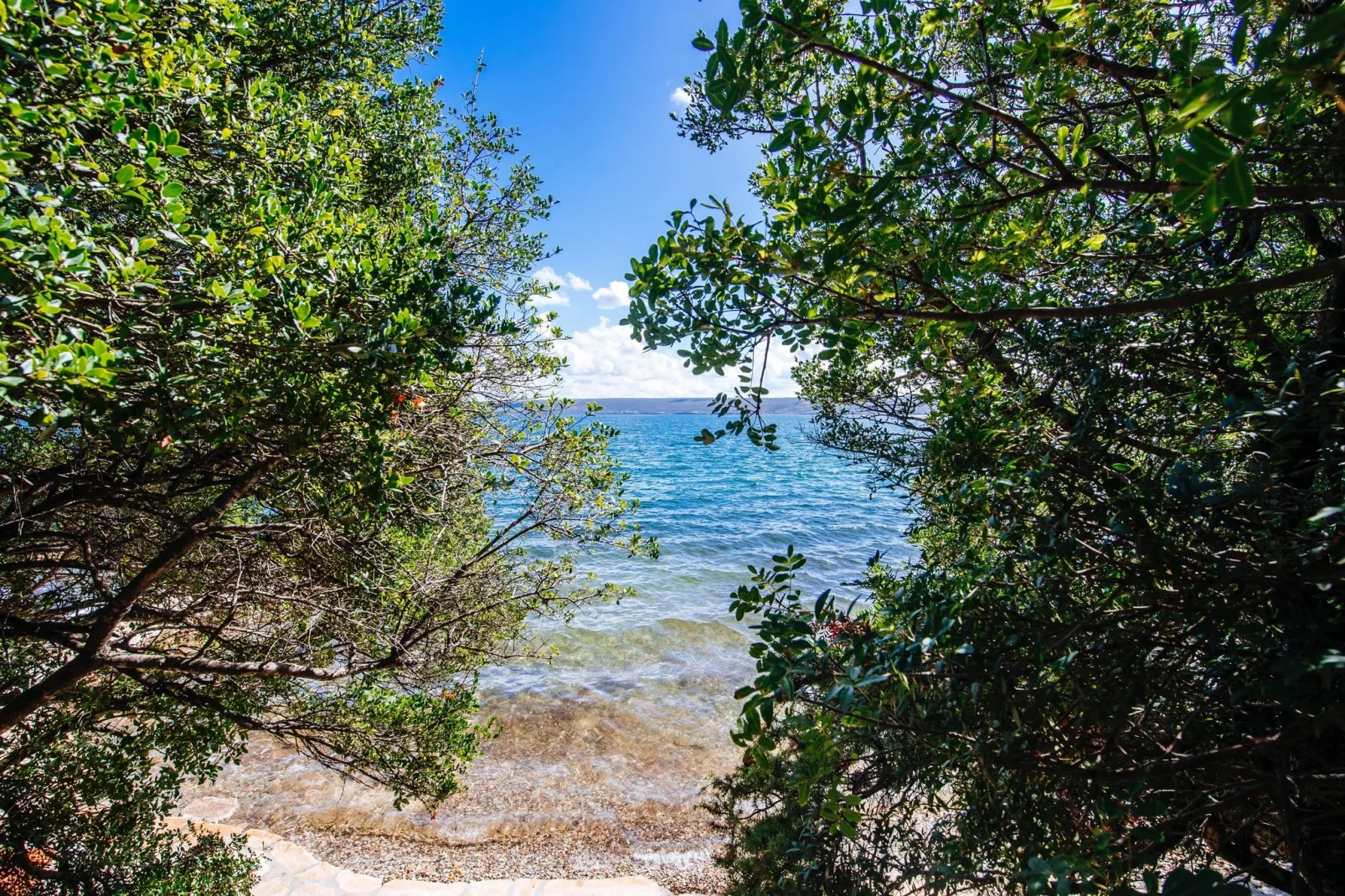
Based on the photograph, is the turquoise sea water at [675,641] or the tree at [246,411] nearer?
the tree at [246,411]

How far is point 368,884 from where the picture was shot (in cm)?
701

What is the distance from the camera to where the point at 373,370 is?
9.25 ft

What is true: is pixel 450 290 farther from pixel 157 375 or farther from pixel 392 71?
pixel 392 71

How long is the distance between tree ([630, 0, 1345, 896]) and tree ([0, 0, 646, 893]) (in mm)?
1861

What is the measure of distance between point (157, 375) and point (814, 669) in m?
2.92

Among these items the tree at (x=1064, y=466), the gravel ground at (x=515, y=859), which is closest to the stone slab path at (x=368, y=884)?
the gravel ground at (x=515, y=859)

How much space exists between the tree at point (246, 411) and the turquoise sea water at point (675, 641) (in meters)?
2.55

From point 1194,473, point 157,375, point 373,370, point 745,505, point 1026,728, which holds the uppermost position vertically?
point 745,505

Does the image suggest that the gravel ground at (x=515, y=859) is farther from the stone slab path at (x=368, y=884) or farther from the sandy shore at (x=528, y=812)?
the stone slab path at (x=368, y=884)

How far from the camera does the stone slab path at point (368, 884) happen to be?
677 cm

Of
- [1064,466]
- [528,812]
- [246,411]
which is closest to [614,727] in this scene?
[528,812]

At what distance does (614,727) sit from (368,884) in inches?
202

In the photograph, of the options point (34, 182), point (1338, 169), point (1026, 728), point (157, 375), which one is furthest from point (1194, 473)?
point (34, 182)

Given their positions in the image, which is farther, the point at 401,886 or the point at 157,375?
the point at 401,886
